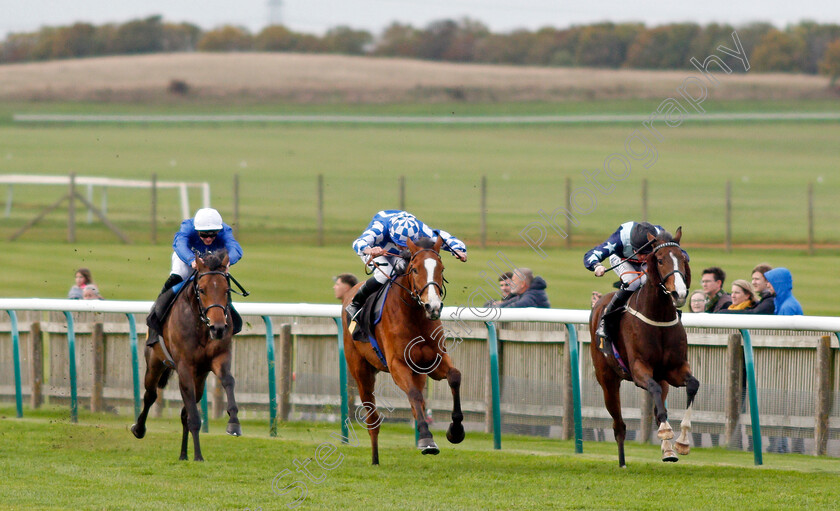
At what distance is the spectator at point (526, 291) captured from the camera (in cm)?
969

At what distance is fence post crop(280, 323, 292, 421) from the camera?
10125 millimetres

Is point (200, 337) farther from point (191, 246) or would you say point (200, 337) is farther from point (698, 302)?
point (698, 302)

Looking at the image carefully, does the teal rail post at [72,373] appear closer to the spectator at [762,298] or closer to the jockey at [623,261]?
the jockey at [623,261]

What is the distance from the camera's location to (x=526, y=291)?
32.2ft

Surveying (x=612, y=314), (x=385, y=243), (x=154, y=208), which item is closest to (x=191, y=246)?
(x=385, y=243)

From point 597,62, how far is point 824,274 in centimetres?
4105

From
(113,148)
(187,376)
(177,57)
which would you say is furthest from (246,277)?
(177,57)

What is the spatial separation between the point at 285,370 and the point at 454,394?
119 inches

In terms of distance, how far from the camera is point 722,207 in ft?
94.5

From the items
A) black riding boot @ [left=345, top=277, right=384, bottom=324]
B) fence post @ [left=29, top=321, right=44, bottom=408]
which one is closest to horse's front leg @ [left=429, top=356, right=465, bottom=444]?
black riding boot @ [left=345, top=277, right=384, bottom=324]

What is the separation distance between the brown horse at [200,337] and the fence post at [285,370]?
1.47 metres

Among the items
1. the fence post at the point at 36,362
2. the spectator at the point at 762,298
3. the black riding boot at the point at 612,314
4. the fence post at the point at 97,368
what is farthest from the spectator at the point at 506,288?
the fence post at the point at 36,362

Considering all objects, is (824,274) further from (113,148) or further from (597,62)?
(597,62)

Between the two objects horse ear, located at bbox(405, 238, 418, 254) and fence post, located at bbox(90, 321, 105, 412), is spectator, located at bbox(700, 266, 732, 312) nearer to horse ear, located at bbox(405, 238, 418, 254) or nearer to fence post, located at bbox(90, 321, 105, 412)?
horse ear, located at bbox(405, 238, 418, 254)
